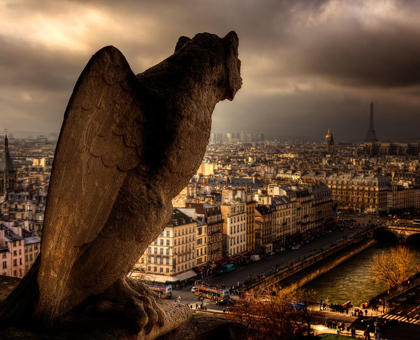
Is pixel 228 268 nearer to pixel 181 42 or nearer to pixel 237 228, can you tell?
pixel 237 228

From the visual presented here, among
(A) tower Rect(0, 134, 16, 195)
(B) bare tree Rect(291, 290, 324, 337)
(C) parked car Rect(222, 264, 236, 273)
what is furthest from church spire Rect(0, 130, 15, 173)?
(B) bare tree Rect(291, 290, 324, 337)

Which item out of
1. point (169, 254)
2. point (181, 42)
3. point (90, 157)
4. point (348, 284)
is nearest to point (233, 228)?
point (169, 254)

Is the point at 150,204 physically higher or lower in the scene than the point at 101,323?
higher

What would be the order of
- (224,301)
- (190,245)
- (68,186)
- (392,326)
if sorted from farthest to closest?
(190,245)
(224,301)
(392,326)
(68,186)

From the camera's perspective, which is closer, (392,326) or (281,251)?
(392,326)

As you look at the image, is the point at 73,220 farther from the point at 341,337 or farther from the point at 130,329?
the point at 341,337

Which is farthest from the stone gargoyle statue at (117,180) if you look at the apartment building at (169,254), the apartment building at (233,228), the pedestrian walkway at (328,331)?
the apartment building at (233,228)

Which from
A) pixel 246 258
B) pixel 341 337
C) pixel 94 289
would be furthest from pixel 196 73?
pixel 246 258

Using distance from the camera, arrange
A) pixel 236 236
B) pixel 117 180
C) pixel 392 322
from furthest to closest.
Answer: pixel 236 236 → pixel 392 322 → pixel 117 180
